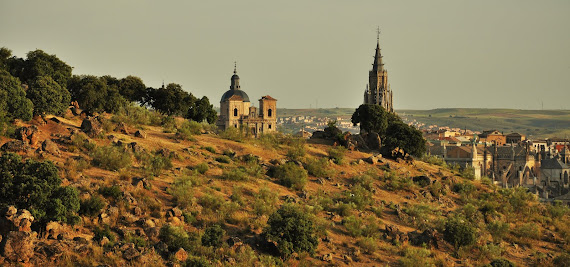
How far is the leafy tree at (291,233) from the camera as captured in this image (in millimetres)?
23156

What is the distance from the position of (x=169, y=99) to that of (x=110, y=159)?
25933 mm

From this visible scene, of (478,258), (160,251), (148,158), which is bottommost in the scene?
(478,258)

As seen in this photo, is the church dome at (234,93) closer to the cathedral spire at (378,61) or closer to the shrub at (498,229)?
the cathedral spire at (378,61)

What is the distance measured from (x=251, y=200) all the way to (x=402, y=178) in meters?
13.2

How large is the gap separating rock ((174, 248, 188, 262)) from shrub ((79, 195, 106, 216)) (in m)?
3.86

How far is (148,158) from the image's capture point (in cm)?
3058

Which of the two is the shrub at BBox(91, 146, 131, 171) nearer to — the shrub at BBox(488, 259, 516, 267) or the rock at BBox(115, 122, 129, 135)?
the rock at BBox(115, 122, 129, 135)

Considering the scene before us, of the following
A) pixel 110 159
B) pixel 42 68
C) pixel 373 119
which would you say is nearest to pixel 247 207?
pixel 110 159

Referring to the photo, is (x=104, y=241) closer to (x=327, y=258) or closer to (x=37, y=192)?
(x=37, y=192)

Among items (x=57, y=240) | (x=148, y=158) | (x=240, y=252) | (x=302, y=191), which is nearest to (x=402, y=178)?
(x=302, y=191)

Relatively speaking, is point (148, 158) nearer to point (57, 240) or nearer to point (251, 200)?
point (251, 200)

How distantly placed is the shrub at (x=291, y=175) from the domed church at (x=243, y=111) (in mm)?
75713

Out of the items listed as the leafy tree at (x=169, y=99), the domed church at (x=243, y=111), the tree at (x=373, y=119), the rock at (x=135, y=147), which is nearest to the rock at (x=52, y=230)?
the rock at (x=135, y=147)

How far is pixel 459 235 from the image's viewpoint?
27609 millimetres
